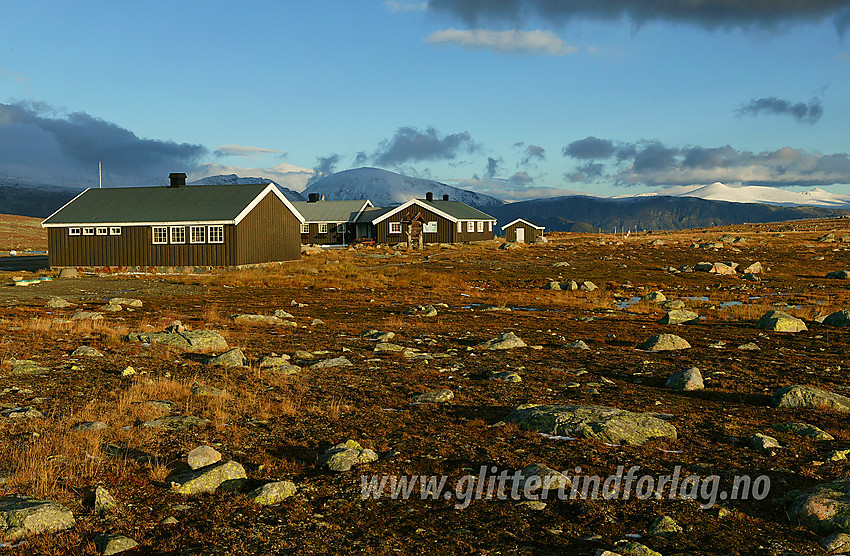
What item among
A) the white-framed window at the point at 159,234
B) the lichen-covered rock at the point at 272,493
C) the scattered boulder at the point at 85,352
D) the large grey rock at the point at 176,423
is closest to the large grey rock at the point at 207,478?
the lichen-covered rock at the point at 272,493

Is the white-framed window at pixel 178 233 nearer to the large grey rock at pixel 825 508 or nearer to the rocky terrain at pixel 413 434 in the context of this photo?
the rocky terrain at pixel 413 434

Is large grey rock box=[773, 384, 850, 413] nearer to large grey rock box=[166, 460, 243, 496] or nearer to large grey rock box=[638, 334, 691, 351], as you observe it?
large grey rock box=[638, 334, 691, 351]

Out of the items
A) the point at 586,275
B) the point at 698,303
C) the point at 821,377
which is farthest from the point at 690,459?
the point at 586,275

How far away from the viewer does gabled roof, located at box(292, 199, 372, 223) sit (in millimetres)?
80188

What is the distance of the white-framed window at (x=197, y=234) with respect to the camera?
133ft

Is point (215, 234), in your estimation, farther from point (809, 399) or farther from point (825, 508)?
point (825, 508)

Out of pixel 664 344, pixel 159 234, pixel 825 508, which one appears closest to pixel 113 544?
pixel 825 508

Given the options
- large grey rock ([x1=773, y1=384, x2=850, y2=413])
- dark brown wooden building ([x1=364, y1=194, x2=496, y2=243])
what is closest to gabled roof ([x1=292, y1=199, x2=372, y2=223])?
dark brown wooden building ([x1=364, y1=194, x2=496, y2=243])

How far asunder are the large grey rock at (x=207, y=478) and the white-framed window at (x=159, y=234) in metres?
37.3

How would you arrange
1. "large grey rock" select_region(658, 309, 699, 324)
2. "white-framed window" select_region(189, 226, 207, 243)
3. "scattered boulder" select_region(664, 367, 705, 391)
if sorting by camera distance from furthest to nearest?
"white-framed window" select_region(189, 226, 207, 243), "large grey rock" select_region(658, 309, 699, 324), "scattered boulder" select_region(664, 367, 705, 391)

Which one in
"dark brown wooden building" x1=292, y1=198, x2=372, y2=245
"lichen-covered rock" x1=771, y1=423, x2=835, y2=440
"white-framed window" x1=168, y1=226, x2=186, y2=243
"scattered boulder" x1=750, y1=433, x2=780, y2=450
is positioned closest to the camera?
"scattered boulder" x1=750, y1=433, x2=780, y2=450

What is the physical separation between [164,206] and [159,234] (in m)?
2.46

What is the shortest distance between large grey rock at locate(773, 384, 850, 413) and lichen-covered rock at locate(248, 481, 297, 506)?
767 centimetres

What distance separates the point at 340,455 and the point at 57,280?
34.7m
